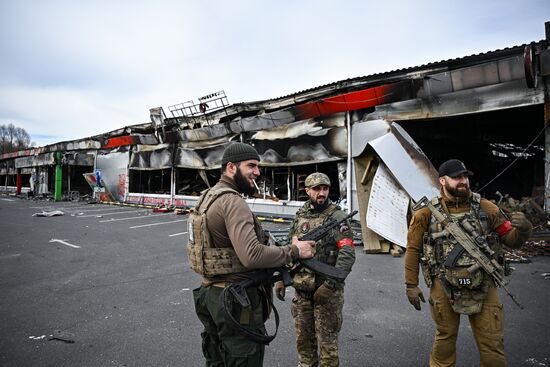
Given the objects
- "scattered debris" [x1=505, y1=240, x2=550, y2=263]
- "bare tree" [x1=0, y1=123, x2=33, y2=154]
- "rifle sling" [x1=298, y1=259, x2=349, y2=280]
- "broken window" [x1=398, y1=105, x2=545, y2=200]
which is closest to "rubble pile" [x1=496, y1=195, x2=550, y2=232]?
"scattered debris" [x1=505, y1=240, x2=550, y2=263]

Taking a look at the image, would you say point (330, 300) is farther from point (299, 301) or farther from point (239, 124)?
point (239, 124)

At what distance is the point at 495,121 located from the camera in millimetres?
10258

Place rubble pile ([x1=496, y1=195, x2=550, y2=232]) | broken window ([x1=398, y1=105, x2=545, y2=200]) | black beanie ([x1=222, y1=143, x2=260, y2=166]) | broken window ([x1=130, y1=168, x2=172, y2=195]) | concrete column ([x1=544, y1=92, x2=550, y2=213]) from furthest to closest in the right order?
broken window ([x1=130, y1=168, x2=172, y2=195]), broken window ([x1=398, y1=105, x2=545, y2=200]), rubble pile ([x1=496, y1=195, x2=550, y2=232]), concrete column ([x1=544, y1=92, x2=550, y2=213]), black beanie ([x1=222, y1=143, x2=260, y2=166])

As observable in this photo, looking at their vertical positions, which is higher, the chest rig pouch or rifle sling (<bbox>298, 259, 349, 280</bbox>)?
the chest rig pouch

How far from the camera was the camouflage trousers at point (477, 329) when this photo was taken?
2.09m

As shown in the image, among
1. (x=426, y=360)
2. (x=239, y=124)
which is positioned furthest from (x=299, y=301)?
(x=239, y=124)

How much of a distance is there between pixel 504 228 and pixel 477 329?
0.77 meters

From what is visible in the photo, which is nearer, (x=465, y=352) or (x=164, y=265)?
(x=465, y=352)

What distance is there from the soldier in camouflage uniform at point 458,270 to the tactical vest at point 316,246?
0.62 m

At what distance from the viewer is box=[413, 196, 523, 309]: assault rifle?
2.21m

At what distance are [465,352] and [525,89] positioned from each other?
664 cm

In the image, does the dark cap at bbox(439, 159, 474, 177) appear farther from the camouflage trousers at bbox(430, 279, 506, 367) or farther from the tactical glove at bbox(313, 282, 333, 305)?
the tactical glove at bbox(313, 282, 333, 305)

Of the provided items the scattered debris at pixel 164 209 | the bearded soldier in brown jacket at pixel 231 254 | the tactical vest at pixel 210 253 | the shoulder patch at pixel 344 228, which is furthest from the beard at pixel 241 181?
the scattered debris at pixel 164 209

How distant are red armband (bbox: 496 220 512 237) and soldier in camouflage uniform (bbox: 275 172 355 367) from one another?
1102 mm
